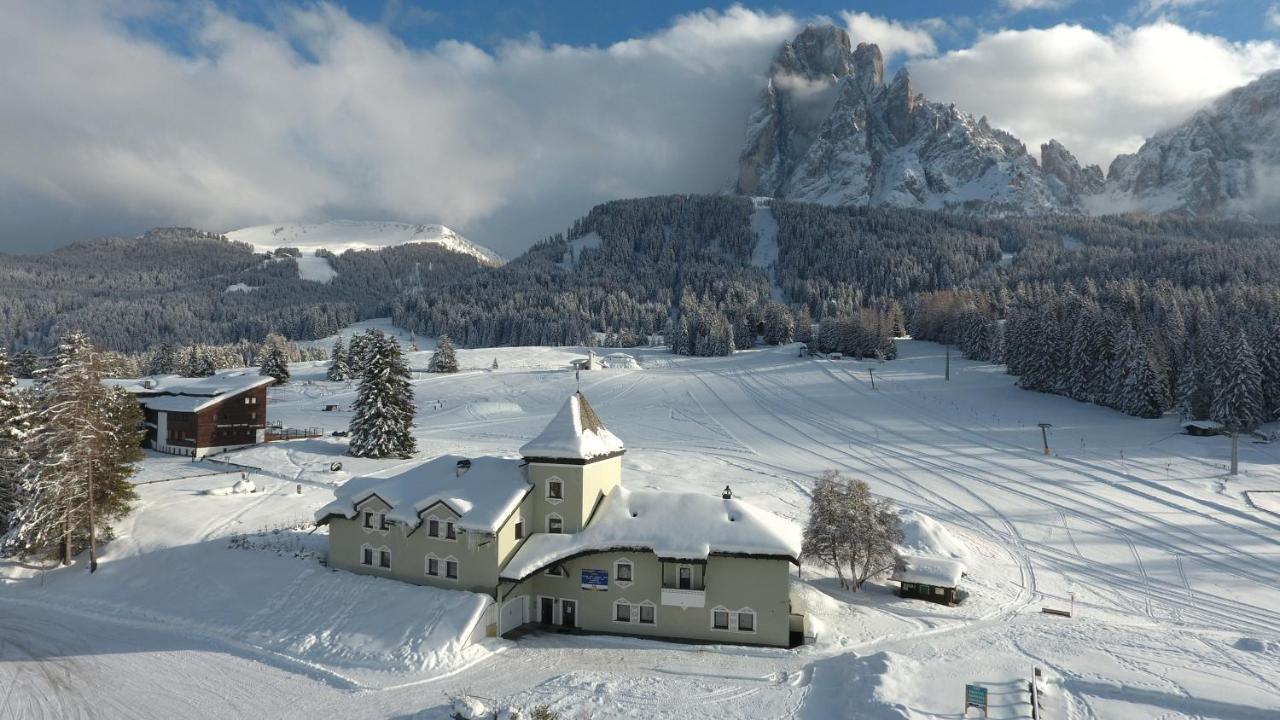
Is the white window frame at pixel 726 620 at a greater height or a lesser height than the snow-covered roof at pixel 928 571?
lesser

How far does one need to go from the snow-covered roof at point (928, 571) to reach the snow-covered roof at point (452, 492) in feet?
55.5

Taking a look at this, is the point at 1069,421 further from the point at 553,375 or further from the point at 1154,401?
the point at 553,375

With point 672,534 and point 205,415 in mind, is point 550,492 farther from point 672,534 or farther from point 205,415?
point 205,415

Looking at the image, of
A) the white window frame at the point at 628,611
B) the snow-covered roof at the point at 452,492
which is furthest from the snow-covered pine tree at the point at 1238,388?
the snow-covered roof at the point at 452,492

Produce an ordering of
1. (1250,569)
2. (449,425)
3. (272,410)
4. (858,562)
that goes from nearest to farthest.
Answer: (858,562), (1250,569), (449,425), (272,410)

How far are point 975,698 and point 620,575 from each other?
1349cm

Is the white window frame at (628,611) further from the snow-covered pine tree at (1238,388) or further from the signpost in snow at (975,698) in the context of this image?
the snow-covered pine tree at (1238,388)

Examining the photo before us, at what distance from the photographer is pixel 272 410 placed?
80.0 metres

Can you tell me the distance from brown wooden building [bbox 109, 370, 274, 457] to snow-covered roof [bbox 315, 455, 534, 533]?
2990cm

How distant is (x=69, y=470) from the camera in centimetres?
3259

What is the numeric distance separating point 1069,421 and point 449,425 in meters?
Result: 62.0

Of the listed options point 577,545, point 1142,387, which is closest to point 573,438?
point 577,545

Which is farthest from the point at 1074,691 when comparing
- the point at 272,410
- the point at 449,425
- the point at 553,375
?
the point at 553,375

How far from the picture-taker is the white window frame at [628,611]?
2755cm
